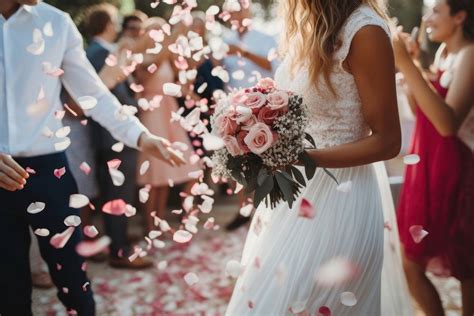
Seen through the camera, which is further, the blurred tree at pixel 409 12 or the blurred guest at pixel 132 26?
the blurred tree at pixel 409 12

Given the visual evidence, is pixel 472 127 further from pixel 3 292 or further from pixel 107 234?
pixel 107 234

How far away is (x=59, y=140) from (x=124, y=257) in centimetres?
259

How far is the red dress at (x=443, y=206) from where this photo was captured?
123 inches

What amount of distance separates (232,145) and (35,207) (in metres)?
1.02

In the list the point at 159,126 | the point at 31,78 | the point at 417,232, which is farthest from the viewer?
the point at 159,126

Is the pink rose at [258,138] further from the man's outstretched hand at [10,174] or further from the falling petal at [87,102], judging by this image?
the falling petal at [87,102]

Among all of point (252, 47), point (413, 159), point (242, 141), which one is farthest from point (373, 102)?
point (252, 47)

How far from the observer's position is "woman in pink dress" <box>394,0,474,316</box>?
311 centimetres

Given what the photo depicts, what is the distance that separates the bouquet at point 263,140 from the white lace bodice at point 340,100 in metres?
Answer: 0.19

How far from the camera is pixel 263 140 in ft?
6.32

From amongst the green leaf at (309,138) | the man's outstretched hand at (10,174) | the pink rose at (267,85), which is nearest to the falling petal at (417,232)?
the green leaf at (309,138)

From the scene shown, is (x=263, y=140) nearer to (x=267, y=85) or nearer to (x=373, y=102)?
(x=267, y=85)

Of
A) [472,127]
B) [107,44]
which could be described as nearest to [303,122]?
[472,127]

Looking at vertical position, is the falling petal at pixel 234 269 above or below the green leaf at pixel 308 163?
below
